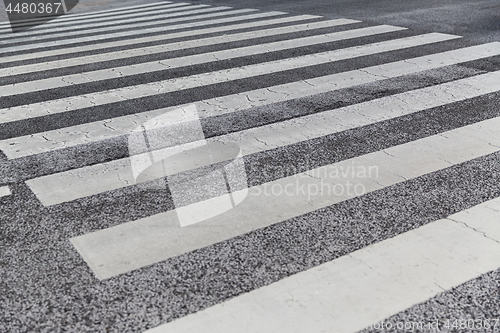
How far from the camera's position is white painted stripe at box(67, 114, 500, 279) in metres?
2.82

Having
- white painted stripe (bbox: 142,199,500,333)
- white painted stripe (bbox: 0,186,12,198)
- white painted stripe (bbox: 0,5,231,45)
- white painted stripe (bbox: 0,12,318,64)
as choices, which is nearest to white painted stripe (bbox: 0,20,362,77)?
white painted stripe (bbox: 0,12,318,64)

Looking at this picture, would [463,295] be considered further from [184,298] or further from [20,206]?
[20,206]

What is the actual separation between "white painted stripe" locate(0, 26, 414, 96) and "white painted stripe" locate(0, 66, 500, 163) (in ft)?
5.52

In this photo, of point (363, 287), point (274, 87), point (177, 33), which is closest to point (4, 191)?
point (363, 287)

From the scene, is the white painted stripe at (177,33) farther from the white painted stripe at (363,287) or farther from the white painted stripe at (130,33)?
the white painted stripe at (363,287)

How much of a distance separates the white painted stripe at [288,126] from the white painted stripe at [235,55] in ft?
5.52

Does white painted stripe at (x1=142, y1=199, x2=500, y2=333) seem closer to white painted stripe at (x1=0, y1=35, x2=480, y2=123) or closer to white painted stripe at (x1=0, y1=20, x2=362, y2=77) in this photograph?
white painted stripe at (x1=0, y1=35, x2=480, y2=123)

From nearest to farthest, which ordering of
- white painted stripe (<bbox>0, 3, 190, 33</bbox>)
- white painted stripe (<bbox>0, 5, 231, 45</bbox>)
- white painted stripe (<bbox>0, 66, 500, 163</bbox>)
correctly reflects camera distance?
white painted stripe (<bbox>0, 66, 500, 163</bbox>)
white painted stripe (<bbox>0, 5, 231, 45</bbox>)
white painted stripe (<bbox>0, 3, 190, 33</bbox>)

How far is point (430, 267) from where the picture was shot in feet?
8.59

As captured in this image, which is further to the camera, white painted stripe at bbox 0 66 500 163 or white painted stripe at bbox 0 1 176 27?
white painted stripe at bbox 0 1 176 27

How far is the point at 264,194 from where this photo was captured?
3436 mm

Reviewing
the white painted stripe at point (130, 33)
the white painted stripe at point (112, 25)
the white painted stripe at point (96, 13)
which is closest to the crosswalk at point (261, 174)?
the white painted stripe at point (130, 33)

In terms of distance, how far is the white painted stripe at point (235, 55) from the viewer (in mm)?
6344

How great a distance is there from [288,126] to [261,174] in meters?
1.05
